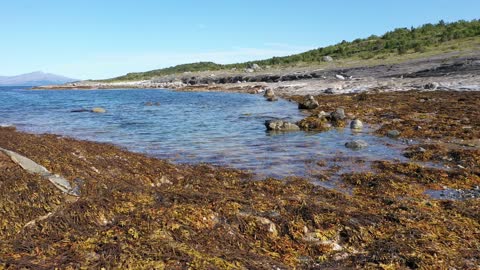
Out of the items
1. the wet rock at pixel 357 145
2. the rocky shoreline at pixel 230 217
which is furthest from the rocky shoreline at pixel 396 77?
the rocky shoreline at pixel 230 217

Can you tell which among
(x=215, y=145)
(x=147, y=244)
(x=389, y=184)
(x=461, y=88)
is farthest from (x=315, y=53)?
(x=147, y=244)

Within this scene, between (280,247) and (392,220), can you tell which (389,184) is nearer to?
(392,220)

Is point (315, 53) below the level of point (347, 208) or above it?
above

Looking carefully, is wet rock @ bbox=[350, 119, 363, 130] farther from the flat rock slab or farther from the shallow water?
the flat rock slab

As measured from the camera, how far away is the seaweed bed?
521 centimetres

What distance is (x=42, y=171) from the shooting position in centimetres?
756

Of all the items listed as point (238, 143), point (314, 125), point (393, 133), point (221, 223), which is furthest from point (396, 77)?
point (221, 223)

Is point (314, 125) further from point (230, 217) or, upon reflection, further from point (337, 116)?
point (230, 217)

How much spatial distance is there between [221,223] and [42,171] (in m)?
4.07

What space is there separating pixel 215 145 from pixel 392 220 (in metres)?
10.3

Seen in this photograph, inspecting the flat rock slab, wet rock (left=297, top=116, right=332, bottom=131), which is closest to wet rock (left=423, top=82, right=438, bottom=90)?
wet rock (left=297, top=116, right=332, bottom=131)

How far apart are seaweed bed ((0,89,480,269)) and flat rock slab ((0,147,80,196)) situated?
18cm

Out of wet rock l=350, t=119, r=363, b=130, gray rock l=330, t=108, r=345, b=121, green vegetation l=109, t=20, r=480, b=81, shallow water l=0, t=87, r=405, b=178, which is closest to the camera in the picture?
shallow water l=0, t=87, r=405, b=178

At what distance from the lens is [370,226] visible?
6543 mm
